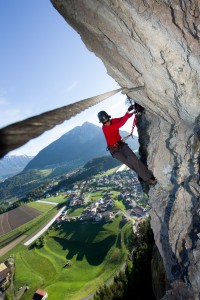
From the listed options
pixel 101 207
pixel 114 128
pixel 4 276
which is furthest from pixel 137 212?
pixel 114 128

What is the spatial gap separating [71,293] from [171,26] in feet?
191

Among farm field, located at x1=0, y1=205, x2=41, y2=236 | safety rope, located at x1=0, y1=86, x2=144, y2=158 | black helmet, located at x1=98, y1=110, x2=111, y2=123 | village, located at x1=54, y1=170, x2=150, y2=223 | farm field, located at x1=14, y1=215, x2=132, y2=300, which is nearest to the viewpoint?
safety rope, located at x1=0, y1=86, x2=144, y2=158

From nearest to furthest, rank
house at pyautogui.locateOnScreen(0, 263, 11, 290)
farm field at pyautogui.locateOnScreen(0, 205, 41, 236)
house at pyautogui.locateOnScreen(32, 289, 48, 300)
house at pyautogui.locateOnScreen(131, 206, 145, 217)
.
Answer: house at pyautogui.locateOnScreen(32, 289, 48, 300) < house at pyautogui.locateOnScreen(0, 263, 11, 290) < house at pyautogui.locateOnScreen(131, 206, 145, 217) < farm field at pyautogui.locateOnScreen(0, 205, 41, 236)

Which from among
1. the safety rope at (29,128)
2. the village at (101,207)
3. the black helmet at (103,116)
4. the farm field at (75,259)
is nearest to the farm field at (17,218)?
the village at (101,207)

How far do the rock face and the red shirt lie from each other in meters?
0.98

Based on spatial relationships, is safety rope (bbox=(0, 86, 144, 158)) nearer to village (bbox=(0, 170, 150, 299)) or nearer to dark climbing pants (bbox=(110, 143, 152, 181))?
dark climbing pants (bbox=(110, 143, 152, 181))

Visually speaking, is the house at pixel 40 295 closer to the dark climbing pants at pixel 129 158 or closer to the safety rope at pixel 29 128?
the dark climbing pants at pixel 129 158

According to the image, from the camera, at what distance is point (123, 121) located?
32.8 feet

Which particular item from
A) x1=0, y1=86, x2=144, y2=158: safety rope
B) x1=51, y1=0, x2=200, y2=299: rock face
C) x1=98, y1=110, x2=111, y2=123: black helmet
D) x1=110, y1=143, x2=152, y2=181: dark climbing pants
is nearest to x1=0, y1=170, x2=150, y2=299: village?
x1=110, y1=143, x2=152, y2=181: dark climbing pants

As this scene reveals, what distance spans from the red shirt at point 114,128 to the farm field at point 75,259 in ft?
166

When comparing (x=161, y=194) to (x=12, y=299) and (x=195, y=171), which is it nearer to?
(x=195, y=171)

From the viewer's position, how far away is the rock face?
23.6 feet

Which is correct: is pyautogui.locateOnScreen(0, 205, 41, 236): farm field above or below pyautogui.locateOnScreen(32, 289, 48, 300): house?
above

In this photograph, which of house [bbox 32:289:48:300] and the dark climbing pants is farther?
house [bbox 32:289:48:300]
